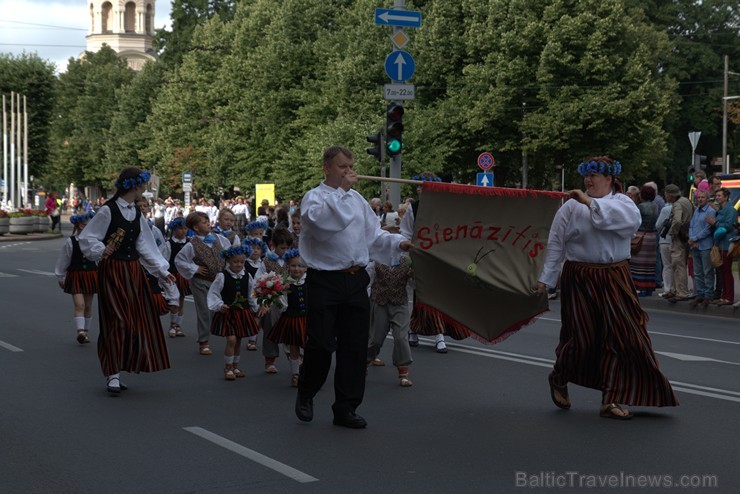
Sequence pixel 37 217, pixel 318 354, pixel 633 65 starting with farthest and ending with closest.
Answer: pixel 37 217
pixel 633 65
pixel 318 354

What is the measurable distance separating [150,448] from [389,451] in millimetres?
1533

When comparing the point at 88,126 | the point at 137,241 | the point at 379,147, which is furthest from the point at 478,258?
the point at 88,126

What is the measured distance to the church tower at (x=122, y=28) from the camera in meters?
142

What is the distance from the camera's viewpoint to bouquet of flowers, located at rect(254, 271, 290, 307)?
32.7ft

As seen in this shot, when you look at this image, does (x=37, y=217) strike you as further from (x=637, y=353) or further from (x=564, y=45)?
(x=637, y=353)

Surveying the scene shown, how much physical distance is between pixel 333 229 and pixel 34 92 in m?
76.6

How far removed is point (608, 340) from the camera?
822 cm

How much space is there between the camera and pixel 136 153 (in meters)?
85.8

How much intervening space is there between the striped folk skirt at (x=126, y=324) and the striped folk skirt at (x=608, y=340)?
3.44 metres

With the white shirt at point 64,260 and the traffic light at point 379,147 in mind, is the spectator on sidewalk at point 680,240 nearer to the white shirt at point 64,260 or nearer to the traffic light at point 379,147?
the traffic light at point 379,147

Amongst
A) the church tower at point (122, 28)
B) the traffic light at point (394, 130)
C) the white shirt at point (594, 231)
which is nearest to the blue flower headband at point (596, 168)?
the white shirt at point (594, 231)

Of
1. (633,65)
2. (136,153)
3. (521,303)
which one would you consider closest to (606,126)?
(633,65)

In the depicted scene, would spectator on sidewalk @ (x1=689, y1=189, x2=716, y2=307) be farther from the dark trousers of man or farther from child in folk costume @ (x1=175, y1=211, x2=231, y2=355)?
the dark trousers of man

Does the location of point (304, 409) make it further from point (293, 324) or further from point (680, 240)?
Answer: point (680, 240)
